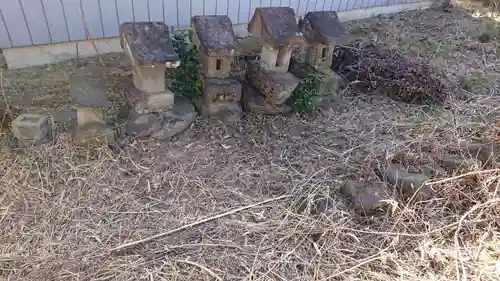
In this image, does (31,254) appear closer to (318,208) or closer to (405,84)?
(318,208)

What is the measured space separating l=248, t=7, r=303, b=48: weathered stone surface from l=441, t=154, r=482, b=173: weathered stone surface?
1367mm

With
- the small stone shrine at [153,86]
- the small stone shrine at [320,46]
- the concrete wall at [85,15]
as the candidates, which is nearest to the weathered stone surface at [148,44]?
the small stone shrine at [153,86]

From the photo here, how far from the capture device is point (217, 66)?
3018 mm

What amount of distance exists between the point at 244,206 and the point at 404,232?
3.19 ft

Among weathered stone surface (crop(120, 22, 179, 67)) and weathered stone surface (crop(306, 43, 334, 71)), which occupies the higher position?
weathered stone surface (crop(120, 22, 179, 67))

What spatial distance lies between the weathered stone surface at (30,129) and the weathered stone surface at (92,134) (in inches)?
8.4

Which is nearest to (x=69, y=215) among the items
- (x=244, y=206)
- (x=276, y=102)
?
(x=244, y=206)

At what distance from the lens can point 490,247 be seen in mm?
2309

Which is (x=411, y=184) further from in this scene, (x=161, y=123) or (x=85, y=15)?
(x=85, y=15)

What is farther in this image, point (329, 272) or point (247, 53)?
point (247, 53)

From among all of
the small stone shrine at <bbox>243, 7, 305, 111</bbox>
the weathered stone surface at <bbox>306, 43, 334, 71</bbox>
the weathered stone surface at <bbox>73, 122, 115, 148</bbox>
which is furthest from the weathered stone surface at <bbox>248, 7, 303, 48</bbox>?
the weathered stone surface at <bbox>73, 122, 115, 148</bbox>

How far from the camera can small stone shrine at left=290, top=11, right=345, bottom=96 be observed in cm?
316

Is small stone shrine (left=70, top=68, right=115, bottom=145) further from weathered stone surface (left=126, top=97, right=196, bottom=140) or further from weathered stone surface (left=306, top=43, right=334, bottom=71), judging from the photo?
weathered stone surface (left=306, top=43, right=334, bottom=71)

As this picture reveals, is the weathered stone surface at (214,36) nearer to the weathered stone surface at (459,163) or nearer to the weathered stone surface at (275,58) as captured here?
the weathered stone surface at (275,58)
